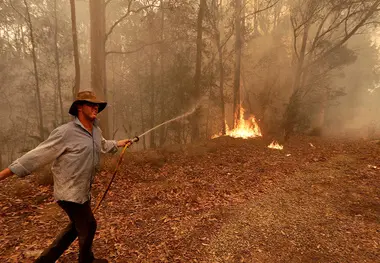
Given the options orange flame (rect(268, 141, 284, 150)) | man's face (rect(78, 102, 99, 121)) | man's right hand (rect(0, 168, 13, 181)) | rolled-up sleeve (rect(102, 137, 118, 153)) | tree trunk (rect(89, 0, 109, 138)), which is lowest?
orange flame (rect(268, 141, 284, 150))

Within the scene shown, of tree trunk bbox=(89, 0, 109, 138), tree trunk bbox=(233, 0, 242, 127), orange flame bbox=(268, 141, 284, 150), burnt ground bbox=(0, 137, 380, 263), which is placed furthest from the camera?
tree trunk bbox=(233, 0, 242, 127)

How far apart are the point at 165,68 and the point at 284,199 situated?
1681 cm

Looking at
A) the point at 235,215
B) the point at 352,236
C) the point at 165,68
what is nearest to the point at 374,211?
the point at 352,236

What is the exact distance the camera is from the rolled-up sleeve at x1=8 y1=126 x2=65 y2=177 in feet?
8.20

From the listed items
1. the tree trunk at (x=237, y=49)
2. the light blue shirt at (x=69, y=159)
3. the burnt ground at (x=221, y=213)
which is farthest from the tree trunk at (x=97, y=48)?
the tree trunk at (x=237, y=49)

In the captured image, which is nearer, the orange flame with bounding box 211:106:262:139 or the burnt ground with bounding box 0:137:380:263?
the burnt ground with bounding box 0:137:380:263

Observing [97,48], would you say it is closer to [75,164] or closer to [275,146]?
[75,164]

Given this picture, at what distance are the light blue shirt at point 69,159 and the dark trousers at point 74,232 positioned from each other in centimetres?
13

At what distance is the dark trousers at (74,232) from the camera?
2.96 metres

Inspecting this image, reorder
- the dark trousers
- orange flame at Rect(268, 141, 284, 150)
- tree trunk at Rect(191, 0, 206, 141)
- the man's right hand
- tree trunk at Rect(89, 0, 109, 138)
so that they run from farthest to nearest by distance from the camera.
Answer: tree trunk at Rect(191, 0, 206, 141)
orange flame at Rect(268, 141, 284, 150)
tree trunk at Rect(89, 0, 109, 138)
the dark trousers
the man's right hand

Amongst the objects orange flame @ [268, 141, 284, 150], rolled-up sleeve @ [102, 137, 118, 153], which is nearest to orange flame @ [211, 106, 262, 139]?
orange flame @ [268, 141, 284, 150]

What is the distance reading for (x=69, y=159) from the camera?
2.84 m

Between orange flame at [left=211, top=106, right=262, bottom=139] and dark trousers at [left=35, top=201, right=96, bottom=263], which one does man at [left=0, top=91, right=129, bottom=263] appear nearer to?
dark trousers at [left=35, top=201, right=96, bottom=263]

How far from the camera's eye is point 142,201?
19.3ft
